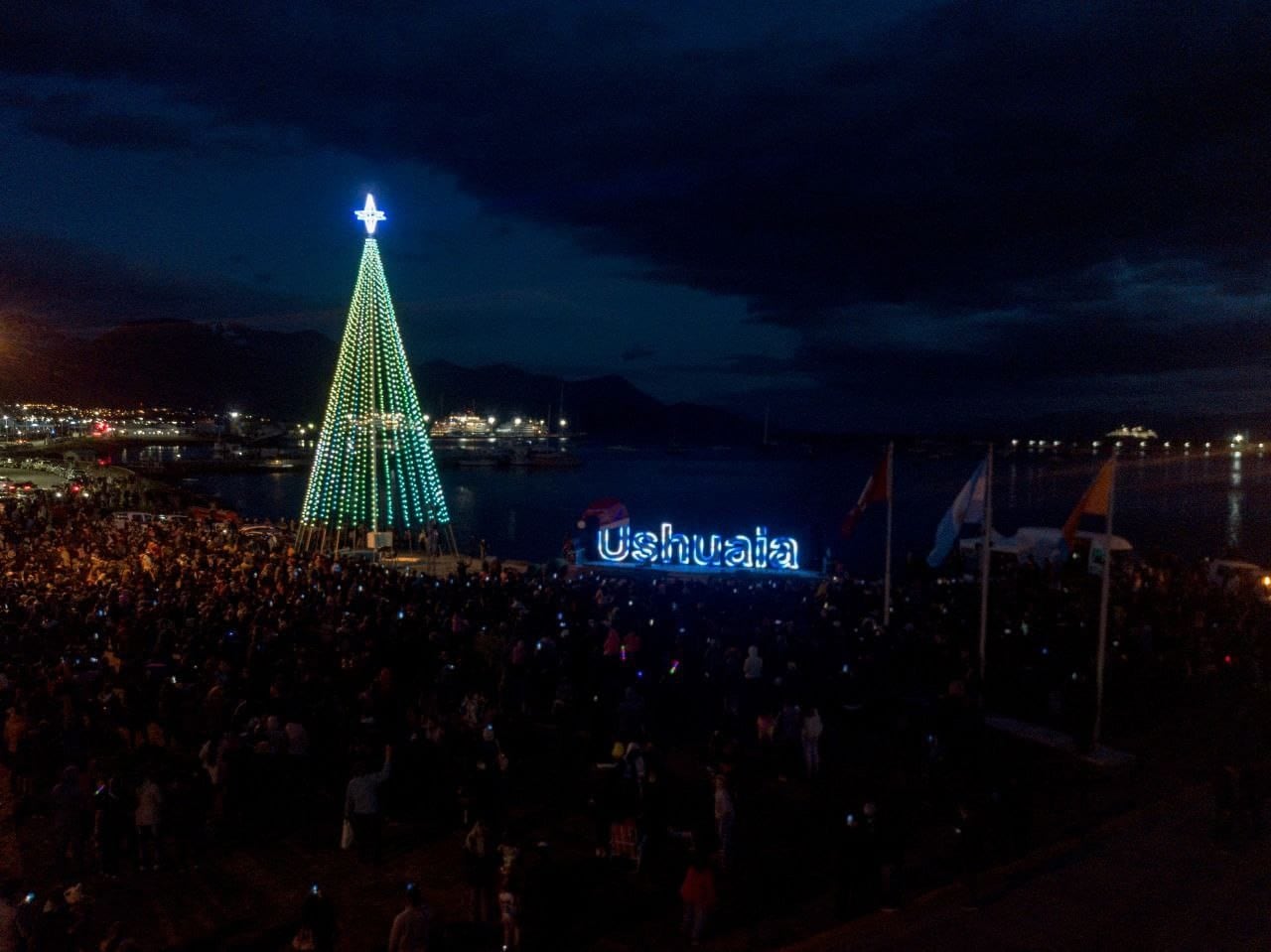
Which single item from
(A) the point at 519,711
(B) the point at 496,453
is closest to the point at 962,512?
(A) the point at 519,711

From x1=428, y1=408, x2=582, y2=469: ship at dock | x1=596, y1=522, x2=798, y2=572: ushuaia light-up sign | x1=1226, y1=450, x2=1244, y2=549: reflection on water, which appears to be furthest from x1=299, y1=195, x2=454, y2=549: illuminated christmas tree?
x1=428, y1=408, x2=582, y2=469: ship at dock

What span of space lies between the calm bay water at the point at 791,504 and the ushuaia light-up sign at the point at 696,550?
54 cm

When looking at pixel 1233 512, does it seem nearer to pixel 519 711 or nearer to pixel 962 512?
pixel 962 512

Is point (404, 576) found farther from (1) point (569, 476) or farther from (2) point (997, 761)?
(1) point (569, 476)

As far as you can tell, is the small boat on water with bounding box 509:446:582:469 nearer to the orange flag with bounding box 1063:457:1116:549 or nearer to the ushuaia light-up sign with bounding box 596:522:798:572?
the ushuaia light-up sign with bounding box 596:522:798:572

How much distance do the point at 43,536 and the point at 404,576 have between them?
1179cm

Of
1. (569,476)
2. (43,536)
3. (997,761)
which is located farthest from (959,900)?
(569,476)

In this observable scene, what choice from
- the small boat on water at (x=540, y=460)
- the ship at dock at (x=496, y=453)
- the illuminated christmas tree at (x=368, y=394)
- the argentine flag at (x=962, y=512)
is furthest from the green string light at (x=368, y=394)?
the small boat on water at (x=540, y=460)

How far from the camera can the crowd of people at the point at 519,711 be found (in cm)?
777

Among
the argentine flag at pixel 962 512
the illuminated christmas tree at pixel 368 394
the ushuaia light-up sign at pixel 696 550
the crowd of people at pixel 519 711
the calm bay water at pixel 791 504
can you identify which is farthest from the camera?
the calm bay water at pixel 791 504

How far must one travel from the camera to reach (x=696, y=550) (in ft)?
74.6

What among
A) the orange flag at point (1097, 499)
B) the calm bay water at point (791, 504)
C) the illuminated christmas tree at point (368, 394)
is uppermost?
the illuminated christmas tree at point (368, 394)

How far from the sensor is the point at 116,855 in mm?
7777

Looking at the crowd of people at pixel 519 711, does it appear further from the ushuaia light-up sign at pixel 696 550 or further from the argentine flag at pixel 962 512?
the ushuaia light-up sign at pixel 696 550
